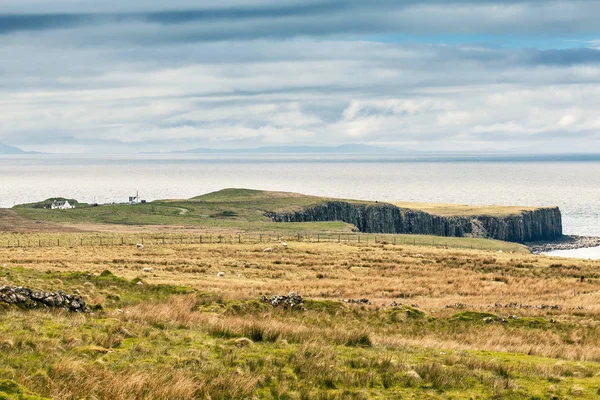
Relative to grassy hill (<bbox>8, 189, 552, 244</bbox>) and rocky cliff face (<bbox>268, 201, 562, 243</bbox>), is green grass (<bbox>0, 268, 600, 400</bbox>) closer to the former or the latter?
grassy hill (<bbox>8, 189, 552, 244</bbox>)

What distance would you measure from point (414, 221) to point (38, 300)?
140780 mm

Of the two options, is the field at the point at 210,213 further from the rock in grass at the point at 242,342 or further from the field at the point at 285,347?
the rock in grass at the point at 242,342

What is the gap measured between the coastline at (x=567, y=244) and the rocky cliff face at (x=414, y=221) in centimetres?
588

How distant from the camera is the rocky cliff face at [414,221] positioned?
6027 inches

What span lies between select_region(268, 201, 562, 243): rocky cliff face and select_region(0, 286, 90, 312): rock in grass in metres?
120

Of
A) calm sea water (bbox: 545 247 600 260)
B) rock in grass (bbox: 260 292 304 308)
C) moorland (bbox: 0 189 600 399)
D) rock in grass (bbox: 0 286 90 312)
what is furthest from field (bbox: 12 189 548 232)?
rock in grass (bbox: 0 286 90 312)

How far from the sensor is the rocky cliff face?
153087 millimetres

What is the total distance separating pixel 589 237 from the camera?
169 m

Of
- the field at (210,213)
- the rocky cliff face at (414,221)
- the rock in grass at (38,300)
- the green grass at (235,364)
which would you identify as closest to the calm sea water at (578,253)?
the rocky cliff face at (414,221)

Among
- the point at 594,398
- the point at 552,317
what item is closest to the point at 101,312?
the point at 594,398

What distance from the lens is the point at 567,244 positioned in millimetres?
154625

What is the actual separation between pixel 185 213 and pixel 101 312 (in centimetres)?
11640

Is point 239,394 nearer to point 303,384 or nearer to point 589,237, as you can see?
point 303,384

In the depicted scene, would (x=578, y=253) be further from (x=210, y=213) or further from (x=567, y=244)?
(x=210, y=213)
